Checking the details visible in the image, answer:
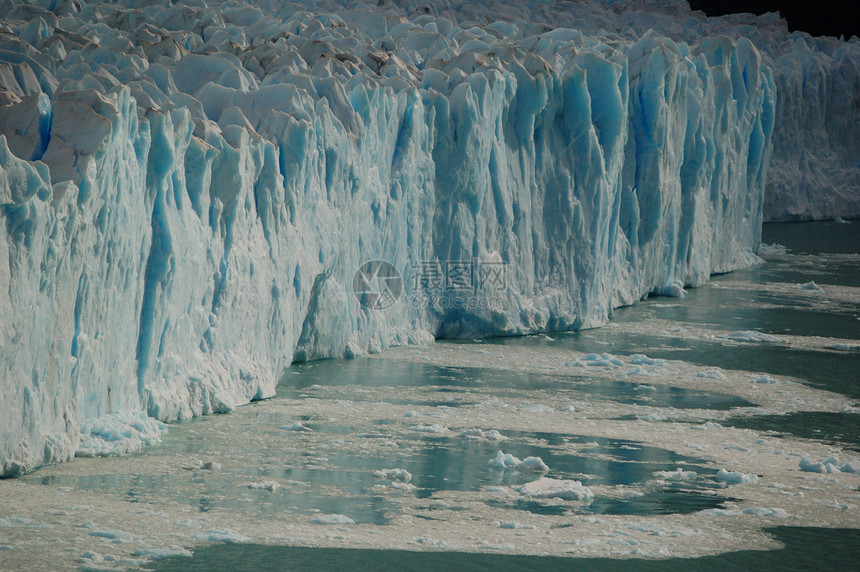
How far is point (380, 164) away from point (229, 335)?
8.25ft

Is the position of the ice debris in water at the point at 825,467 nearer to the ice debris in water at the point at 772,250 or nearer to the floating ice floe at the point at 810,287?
the floating ice floe at the point at 810,287

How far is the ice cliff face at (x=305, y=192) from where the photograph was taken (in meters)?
5.66

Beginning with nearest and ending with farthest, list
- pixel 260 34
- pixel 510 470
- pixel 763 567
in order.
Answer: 1. pixel 763 567
2. pixel 510 470
3. pixel 260 34

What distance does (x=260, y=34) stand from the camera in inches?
454

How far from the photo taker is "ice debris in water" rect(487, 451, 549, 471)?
6.14 m

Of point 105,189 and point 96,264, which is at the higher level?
point 105,189

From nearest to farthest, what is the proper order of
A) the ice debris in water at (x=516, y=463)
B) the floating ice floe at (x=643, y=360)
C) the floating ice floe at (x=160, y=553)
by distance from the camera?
the floating ice floe at (x=160, y=553) → the ice debris in water at (x=516, y=463) → the floating ice floe at (x=643, y=360)

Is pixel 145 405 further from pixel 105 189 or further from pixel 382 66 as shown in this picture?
pixel 382 66

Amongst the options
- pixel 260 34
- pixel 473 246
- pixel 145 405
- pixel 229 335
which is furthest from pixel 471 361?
pixel 260 34

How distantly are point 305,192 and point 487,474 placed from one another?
9.45ft

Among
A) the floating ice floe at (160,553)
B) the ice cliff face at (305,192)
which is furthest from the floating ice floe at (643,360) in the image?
the floating ice floe at (160,553)

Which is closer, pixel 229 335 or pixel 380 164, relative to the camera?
pixel 229 335

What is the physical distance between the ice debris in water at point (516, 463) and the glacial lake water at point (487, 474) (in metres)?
0.03

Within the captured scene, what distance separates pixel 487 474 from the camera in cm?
605
